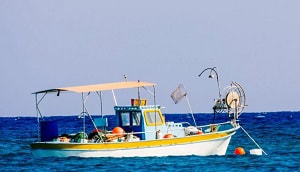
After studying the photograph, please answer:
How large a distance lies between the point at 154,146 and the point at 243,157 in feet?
17.5

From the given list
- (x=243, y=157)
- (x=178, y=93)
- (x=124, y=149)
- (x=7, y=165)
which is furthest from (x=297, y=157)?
(x=7, y=165)

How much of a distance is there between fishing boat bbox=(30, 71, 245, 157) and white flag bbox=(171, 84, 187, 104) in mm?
1469

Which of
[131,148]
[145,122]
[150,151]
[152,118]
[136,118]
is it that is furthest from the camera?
[136,118]

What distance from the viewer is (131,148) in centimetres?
4278

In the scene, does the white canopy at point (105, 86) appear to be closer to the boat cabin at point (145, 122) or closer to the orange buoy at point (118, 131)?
the boat cabin at point (145, 122)

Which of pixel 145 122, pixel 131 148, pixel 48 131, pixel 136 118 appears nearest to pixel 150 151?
pixel 131 148

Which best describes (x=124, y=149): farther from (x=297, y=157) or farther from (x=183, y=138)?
Answer: (x=297, y=157)

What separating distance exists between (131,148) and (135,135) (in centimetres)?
192

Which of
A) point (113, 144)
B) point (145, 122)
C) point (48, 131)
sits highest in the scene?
point (145, 122)

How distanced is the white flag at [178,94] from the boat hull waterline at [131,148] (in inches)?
108

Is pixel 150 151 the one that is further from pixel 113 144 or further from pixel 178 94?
pixel 178 94

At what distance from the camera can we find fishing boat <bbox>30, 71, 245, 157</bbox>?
4250 cm

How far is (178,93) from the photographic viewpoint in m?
46.4

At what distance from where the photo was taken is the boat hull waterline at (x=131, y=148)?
139 feet
